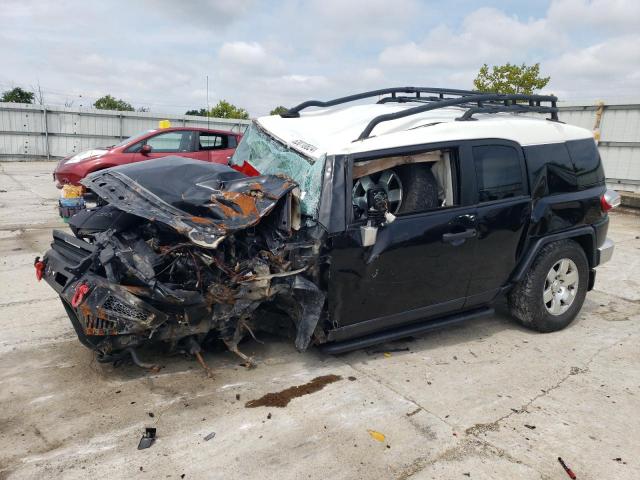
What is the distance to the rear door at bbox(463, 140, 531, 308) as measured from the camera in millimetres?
4031

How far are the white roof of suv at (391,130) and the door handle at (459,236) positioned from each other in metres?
0.70

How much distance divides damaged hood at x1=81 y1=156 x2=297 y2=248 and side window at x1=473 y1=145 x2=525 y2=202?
1520 millimetres

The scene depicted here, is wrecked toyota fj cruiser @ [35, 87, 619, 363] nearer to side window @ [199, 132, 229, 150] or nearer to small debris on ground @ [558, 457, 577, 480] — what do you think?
small debris on ground @ [558, 457, 577, 480]

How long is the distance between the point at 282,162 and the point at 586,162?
9.15 feet

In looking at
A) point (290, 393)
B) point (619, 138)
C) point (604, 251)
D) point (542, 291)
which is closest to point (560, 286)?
point (542, 291)

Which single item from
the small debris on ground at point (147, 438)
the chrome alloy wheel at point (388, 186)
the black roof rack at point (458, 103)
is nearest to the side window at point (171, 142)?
the black roof rack at point (458, 103)

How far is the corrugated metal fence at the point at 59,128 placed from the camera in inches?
775

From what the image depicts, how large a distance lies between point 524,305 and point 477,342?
1.77 feet

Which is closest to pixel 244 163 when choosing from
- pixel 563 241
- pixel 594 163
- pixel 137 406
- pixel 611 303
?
pixel 137 406

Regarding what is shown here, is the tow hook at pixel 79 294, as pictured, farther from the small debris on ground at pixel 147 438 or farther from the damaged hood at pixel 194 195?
the small debris on ground at pixel 147 438

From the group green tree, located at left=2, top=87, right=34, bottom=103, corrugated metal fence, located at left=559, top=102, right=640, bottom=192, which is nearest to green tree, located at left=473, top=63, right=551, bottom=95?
corrugated metal fence, located at left=559, top=102, right=640, bottom=192

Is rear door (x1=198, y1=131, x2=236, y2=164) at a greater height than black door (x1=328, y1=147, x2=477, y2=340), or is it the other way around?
rear door (x1=198, y1=131, x2=236, y2=164)

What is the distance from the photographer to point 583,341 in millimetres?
4555

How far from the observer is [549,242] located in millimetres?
4461
